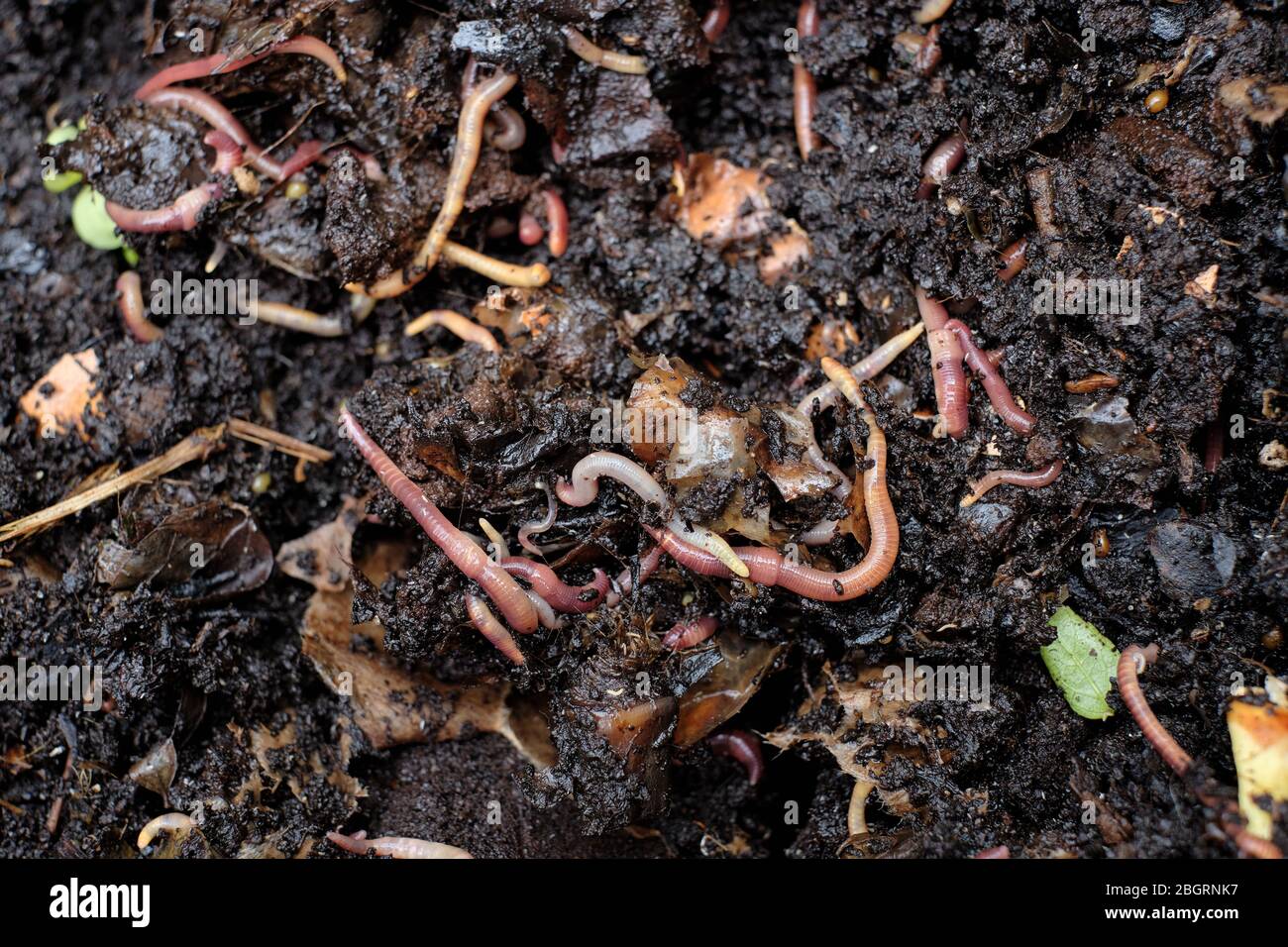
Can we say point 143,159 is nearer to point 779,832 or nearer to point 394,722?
point 394,722

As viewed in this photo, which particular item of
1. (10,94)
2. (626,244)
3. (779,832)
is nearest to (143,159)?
(10,94)

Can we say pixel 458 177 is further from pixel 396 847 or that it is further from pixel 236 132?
pixel 396 847

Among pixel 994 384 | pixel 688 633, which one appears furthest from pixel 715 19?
pixel 688 633

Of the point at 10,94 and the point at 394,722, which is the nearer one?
the point at 394,722

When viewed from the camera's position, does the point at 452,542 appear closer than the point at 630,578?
Yes

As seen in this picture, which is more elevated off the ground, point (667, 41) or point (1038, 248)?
point (667, 41)

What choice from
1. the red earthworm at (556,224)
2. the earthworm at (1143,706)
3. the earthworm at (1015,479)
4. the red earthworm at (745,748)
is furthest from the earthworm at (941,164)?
the red earthworm at (745,748)
